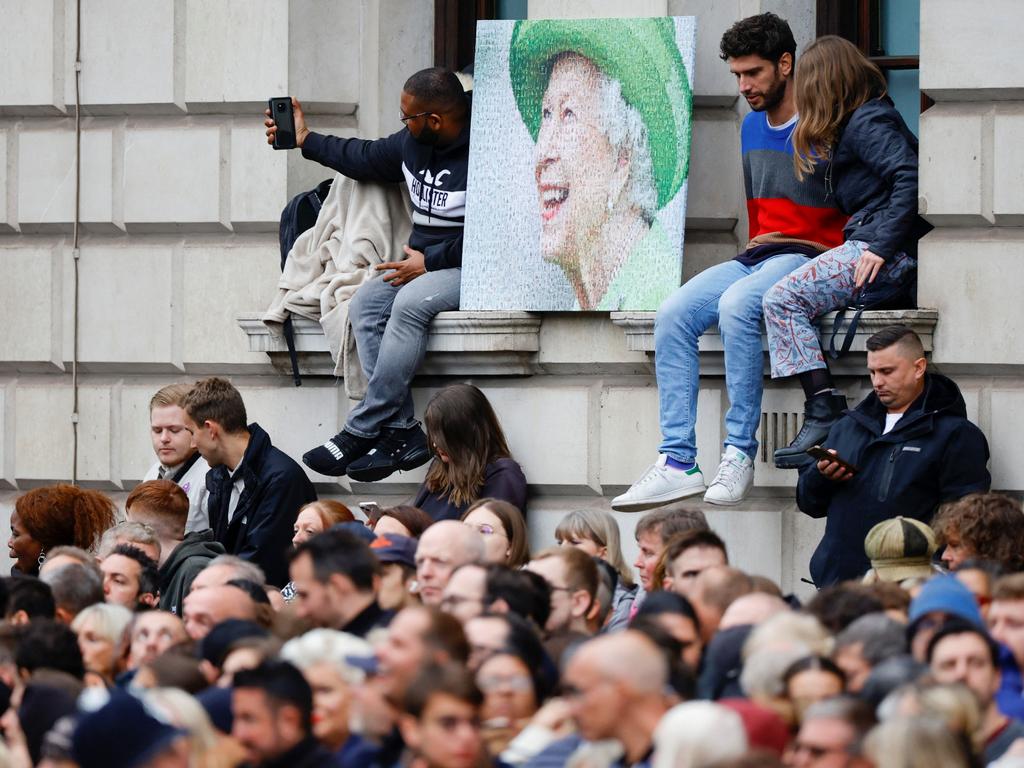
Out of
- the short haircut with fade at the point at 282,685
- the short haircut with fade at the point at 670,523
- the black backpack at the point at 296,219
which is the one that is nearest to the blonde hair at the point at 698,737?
the short haircut with fade at the point at 282,685

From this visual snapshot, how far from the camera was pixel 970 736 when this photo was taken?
533 centimetres

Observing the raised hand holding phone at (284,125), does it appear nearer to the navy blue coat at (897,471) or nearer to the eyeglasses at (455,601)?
the navy blue coat at (897,471)

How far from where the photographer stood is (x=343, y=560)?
22.9 feet

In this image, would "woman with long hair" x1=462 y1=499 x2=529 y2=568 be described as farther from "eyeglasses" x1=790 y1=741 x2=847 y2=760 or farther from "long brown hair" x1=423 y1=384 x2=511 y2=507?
"eyeglasses" x1=790 y1=741 x2=847 y2=760

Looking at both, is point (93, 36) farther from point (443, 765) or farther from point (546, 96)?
point (443, 765)

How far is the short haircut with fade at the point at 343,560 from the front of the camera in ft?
22.8

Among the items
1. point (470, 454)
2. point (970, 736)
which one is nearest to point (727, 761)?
point (970, 736)

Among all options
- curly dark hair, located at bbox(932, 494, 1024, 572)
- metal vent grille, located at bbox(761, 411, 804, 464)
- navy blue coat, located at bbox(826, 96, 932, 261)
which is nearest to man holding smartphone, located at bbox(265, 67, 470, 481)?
metal vent grille, located at bbox(761, 411, 804, 464)

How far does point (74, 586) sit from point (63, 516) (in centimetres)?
180

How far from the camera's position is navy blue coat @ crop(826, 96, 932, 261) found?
9547 mm

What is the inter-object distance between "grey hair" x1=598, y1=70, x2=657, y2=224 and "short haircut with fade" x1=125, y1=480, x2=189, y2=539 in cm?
257

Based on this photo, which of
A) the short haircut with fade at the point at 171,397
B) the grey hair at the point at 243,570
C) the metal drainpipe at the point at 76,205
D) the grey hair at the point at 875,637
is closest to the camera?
the grey hair at the point at 875,637

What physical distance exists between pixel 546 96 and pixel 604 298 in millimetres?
1037

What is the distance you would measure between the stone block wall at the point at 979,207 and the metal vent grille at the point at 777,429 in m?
0.69
